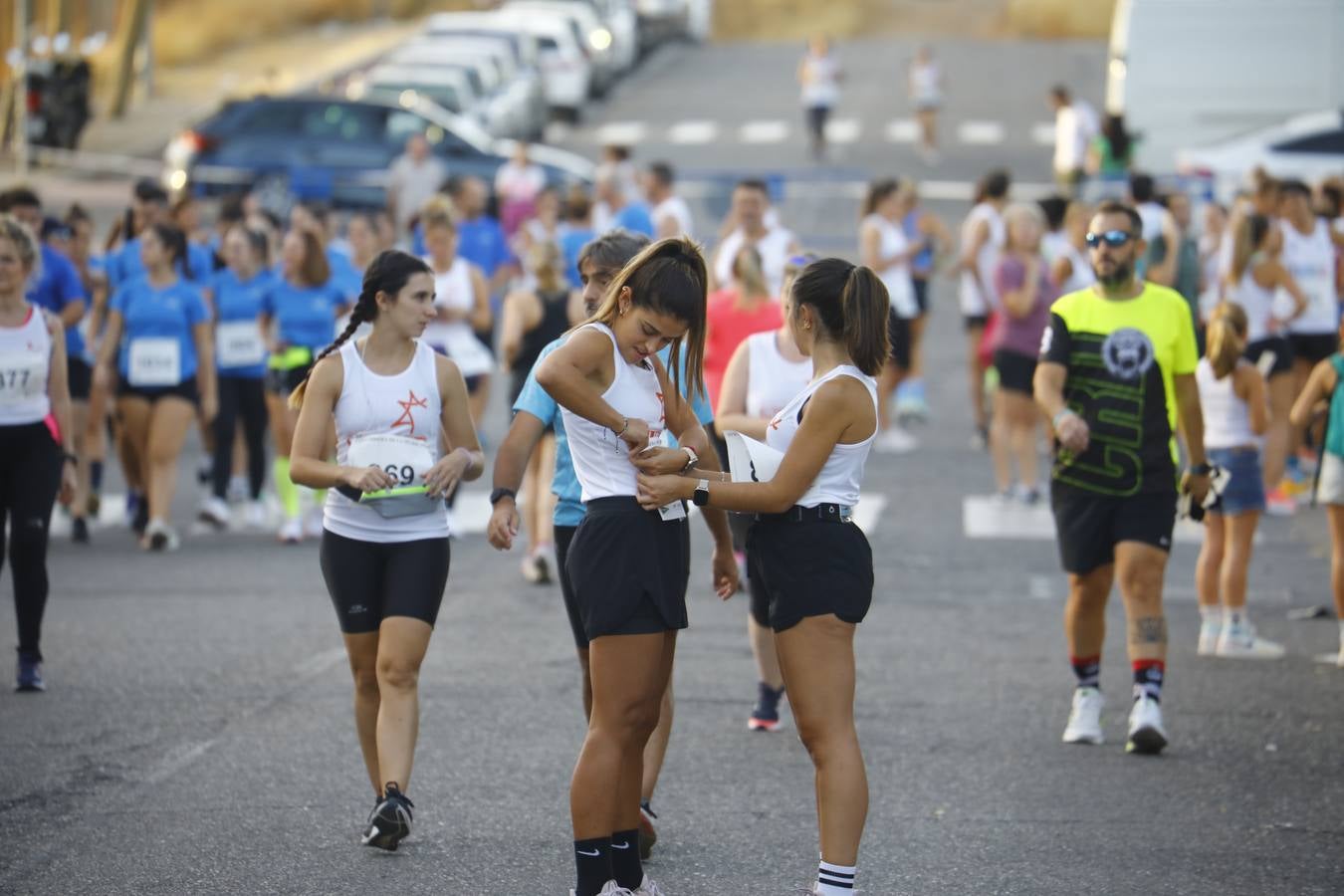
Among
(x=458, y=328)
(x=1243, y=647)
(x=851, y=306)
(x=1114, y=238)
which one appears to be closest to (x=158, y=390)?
(x=458, y=328)

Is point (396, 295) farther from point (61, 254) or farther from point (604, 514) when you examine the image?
point (61, 254)

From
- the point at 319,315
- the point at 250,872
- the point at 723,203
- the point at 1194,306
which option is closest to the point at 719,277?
the point at 319,315

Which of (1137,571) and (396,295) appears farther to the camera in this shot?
(1137,571)

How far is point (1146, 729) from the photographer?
303 inches

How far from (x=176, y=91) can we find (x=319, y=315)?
32.5 m

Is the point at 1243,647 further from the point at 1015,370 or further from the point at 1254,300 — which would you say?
the point at 1254,300

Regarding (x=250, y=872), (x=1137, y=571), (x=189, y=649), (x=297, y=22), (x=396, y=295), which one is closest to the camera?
(x=250, y=872)

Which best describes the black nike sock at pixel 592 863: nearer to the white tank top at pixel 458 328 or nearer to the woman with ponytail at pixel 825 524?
the woman with ponytail at pixel 825 524

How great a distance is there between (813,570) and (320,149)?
21436mm

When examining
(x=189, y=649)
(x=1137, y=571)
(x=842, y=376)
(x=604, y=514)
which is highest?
(x=842, y=376)

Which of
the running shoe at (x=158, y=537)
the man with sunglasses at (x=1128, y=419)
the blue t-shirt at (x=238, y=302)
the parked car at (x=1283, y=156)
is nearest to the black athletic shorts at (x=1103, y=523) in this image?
the man with sunglasses at (x=1128, y=419)

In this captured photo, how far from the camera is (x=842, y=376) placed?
5.68m

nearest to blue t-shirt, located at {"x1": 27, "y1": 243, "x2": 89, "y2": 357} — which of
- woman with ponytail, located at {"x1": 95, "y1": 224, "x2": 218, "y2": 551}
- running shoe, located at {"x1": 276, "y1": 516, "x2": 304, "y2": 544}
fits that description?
woman with ponytail, located at {"x1": 95, "y1": 224, "x2": 218, "y2": 551}

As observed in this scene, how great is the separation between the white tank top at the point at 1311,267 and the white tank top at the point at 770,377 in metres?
7.44
